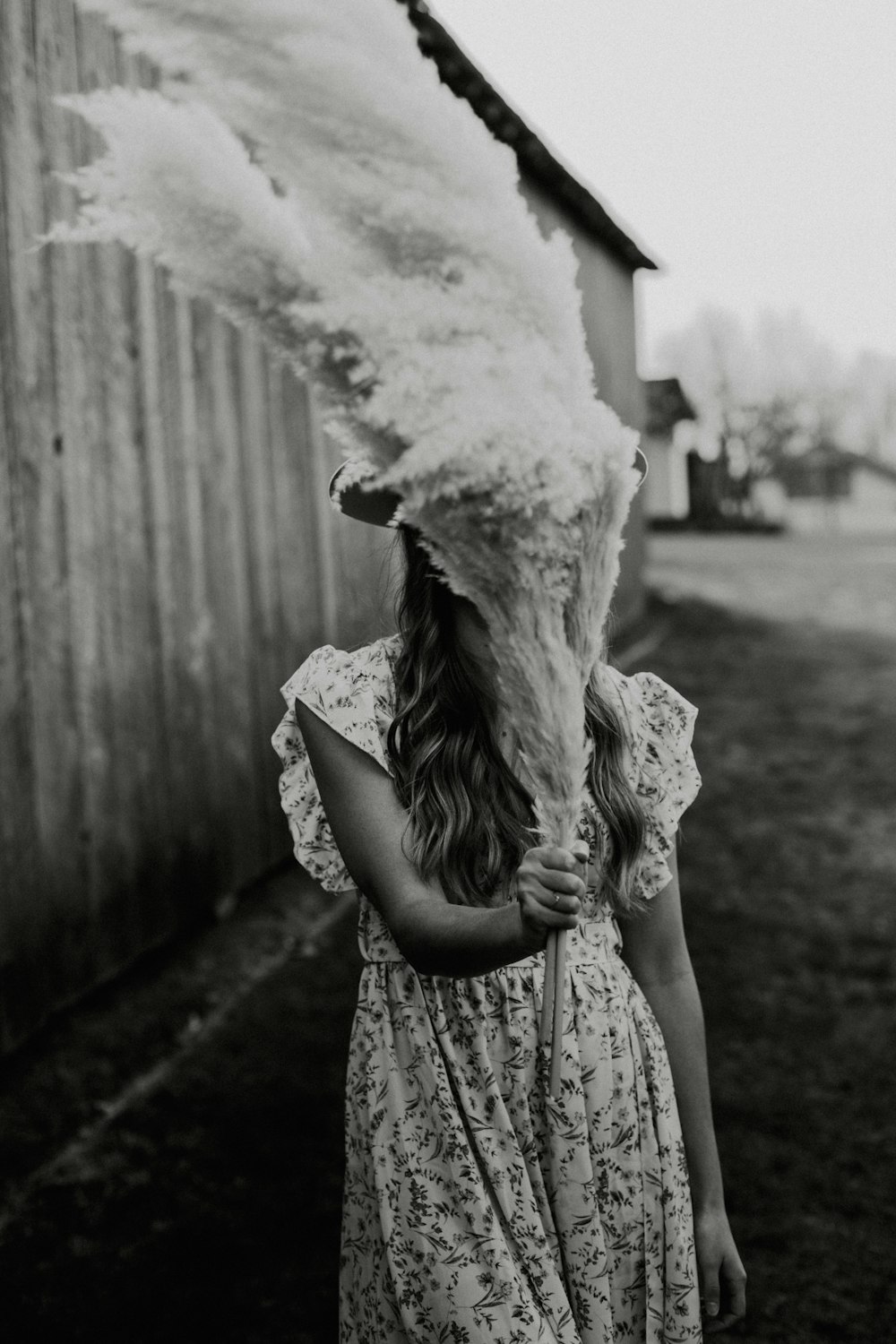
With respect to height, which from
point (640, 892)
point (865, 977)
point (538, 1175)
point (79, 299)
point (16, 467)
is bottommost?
point (865, 977)

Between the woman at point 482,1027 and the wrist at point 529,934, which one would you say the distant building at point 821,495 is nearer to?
the woman at point 482,1027

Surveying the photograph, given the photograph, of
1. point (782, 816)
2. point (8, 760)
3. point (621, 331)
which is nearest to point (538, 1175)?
point (8, 760)

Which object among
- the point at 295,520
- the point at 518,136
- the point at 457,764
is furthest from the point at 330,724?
the point at 518,136

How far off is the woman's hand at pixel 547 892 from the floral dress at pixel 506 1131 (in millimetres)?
299

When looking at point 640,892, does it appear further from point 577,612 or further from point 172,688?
point 172,688

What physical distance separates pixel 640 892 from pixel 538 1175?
1.41ft

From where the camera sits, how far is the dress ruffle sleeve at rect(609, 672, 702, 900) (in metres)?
1.87

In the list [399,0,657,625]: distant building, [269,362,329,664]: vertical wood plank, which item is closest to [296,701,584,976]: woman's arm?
[269,362,329,664]: vertical wood plank

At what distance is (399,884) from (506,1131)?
0.40m

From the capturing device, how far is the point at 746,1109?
4.02 metres

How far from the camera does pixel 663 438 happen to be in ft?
95.7

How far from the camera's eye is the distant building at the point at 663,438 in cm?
2689

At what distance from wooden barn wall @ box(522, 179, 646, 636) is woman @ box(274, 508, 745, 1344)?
8815mm

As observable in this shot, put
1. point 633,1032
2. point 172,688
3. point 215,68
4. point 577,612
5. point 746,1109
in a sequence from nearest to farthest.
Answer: point 215,68 → point 577,612 → point 633,1032 → point 746,1109 → point 172,688
